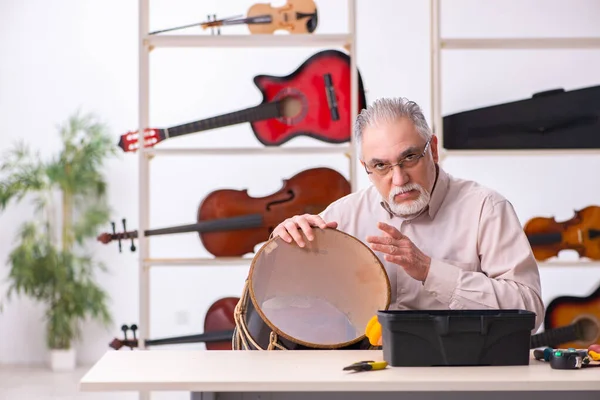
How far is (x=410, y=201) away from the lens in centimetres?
227

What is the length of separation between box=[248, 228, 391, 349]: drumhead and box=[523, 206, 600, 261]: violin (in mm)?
1814

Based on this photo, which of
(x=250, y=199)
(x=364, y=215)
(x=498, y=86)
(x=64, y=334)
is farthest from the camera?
(x=64, y=334)

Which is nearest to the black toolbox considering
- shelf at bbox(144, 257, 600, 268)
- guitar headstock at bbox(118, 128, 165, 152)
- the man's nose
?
the man's nose

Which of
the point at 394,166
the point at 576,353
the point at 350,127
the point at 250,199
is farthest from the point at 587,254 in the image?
the point at 576,353

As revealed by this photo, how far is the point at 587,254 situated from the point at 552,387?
239 cm

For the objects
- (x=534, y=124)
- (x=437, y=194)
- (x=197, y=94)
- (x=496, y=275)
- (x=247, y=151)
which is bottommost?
(x=496, y=275)

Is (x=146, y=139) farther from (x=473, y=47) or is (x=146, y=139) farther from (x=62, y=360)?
(x=62, y=360)

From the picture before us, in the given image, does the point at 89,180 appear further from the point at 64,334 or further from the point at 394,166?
the point at 394,166

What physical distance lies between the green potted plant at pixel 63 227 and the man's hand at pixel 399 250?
4670mm

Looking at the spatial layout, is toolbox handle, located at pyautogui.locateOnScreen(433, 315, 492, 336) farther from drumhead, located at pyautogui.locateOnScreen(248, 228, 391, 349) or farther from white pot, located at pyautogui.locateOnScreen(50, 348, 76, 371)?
white pot, located at pyautogui.locateOnScreen(50, 348, 76, 371)

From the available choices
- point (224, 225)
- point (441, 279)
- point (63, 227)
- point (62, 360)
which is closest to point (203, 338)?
point (224, 225)

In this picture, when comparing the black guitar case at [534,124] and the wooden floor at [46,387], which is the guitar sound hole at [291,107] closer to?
the black guitar case at [534,124]

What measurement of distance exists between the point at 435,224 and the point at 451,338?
2.61 feet

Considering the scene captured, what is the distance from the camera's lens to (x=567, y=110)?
3721 millimetres
